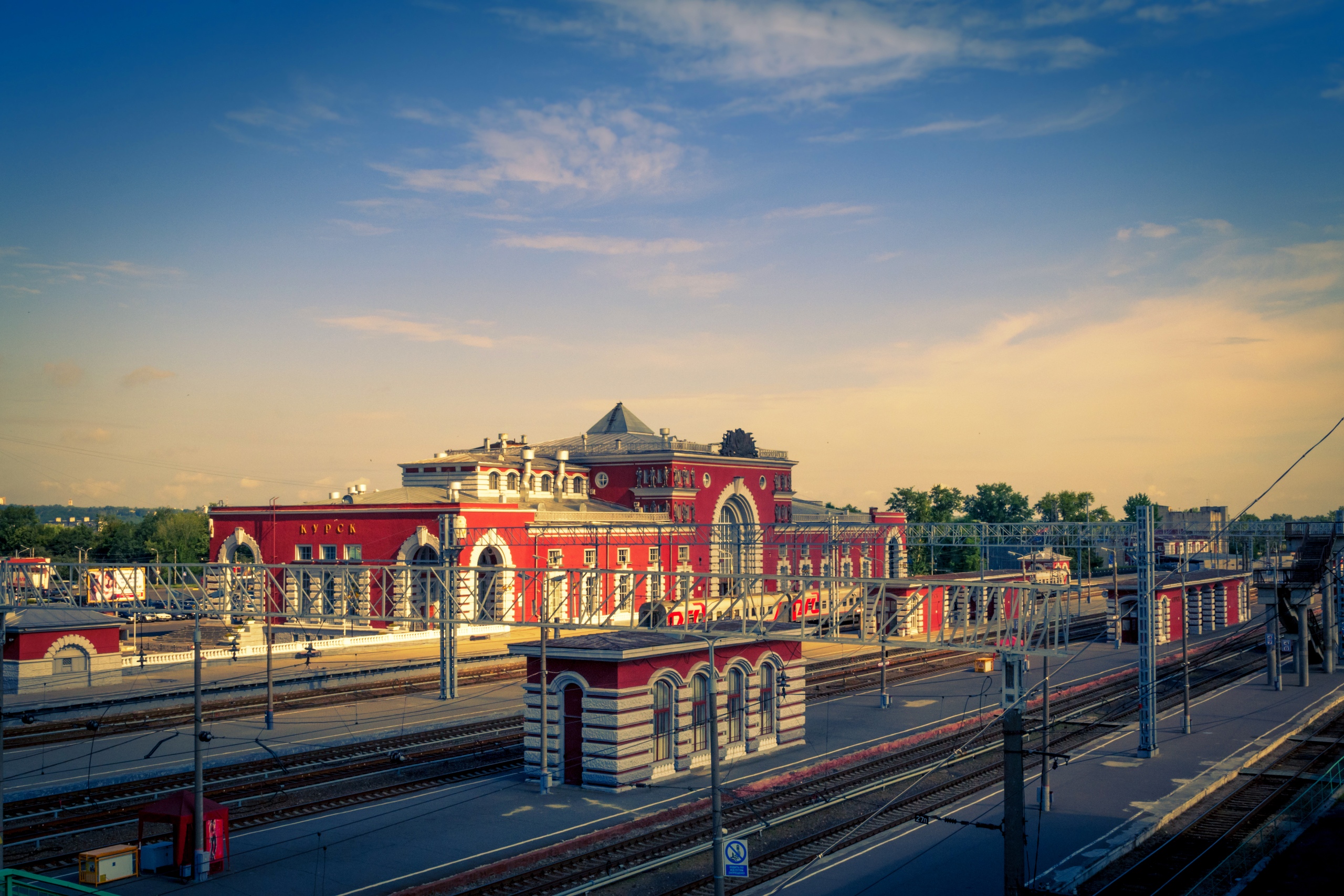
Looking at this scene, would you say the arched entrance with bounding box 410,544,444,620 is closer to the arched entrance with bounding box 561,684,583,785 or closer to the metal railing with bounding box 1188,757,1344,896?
the arched entrance with bounding box 561,684,583,785

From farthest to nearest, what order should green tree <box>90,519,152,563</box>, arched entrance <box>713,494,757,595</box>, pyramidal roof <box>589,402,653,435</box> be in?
green tree <box>90,519,152,563</box> → pyramidal roof <box>589,402,653,435</box> → arched entrance <box>713,494,757,595</box>

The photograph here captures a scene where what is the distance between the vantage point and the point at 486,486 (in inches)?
2712

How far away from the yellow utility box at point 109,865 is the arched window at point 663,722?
13008 millimetres

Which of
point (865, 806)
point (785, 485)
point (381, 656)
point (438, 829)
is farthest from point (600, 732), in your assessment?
point (785, 485)

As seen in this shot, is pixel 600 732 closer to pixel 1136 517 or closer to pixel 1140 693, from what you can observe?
pixel 1140 693

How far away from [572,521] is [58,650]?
3131 centimetres

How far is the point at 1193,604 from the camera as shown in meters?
72.6

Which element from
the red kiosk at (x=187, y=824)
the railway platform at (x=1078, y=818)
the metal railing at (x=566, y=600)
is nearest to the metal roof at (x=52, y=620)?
the metal railing at (x=566, y=600)

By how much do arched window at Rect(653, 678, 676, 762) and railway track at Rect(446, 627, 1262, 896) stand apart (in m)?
2.95

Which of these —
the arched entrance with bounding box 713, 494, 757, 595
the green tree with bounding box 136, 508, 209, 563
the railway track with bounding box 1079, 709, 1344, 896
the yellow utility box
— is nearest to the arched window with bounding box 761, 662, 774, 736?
the railway track with bounding box 1079, 709, 1344, 896

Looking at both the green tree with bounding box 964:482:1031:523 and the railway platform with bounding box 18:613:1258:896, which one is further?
the green tree with bounding box 964:482:1031:523

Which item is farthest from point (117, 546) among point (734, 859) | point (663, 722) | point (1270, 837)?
point (1270, 837)

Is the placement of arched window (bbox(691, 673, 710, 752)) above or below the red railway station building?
below

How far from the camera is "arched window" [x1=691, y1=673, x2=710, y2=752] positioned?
30.0 meters
